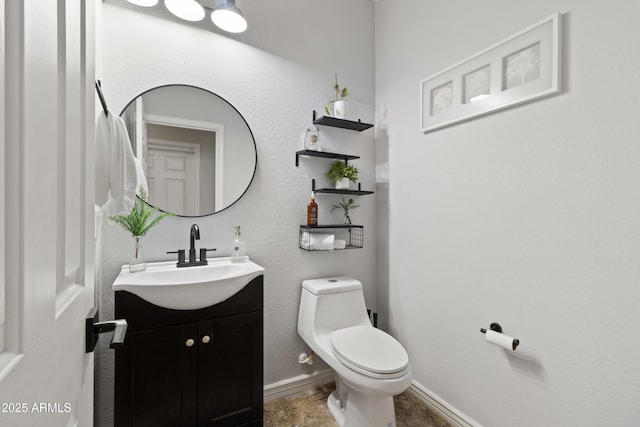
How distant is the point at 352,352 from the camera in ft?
4.76

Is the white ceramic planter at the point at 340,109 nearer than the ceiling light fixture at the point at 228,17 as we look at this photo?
No

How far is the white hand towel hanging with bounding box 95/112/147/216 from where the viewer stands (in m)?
1.00

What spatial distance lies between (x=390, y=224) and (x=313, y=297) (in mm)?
783

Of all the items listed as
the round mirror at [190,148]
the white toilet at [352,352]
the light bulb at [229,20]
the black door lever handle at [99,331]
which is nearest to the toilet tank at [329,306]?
the white toilet at [352,352]

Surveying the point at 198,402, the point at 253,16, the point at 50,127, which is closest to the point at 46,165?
the point at 50,127

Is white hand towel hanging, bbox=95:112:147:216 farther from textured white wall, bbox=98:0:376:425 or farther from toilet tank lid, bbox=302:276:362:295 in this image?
toilet tank lid, bbox=302:276:362:295

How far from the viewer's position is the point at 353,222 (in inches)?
84.7

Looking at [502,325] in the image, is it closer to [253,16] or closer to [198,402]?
[198,402]

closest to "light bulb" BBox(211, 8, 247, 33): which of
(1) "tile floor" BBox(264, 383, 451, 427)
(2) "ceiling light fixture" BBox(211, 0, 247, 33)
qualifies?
(2) "ceiling light fixture" BBox(211, 0, 247, 33)

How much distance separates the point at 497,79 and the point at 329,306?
5.03 ft

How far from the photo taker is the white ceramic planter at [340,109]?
1.94 meters

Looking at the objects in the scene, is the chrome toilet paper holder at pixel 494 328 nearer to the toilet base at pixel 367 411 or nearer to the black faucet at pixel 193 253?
the toilet base at pixel 367 411

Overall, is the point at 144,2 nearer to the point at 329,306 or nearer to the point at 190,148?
the point at 190,148

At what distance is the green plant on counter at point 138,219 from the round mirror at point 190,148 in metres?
0.06
